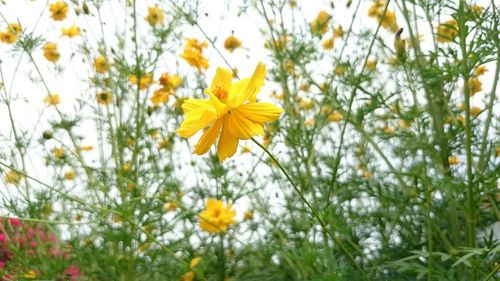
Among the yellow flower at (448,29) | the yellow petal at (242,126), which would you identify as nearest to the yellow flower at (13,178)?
the yellow flower at (448,29)

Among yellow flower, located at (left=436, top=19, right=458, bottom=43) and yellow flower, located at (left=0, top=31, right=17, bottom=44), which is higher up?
yellow flower, located at (left=0, top=31, right=17, bottom=44)

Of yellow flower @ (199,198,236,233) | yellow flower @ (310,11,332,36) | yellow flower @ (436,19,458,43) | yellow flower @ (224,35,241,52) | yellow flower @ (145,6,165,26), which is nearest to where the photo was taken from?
yellow flower @ (436,19,458,43)

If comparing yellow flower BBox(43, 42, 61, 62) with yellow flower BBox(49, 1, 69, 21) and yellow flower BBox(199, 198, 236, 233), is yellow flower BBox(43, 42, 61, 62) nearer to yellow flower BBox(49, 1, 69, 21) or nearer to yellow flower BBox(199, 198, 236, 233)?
yellow flower BBox(49, 1, 69, 21)

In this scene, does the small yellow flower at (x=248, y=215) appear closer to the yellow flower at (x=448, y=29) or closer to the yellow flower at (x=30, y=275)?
the yellow flower at (x=30, y=275)

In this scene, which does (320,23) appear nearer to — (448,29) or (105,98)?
(448,29)

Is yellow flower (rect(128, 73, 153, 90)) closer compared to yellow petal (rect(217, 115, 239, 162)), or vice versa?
yellow petal (rect(217, 115, 239, 162))

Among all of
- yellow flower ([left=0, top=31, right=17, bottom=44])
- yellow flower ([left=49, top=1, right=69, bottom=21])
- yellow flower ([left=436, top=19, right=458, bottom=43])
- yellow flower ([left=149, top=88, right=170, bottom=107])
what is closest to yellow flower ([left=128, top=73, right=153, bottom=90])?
yellow flower ([left=149, top=88, right=170, bottom=107])

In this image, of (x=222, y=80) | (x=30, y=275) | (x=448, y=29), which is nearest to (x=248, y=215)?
(x=30, y=275)
